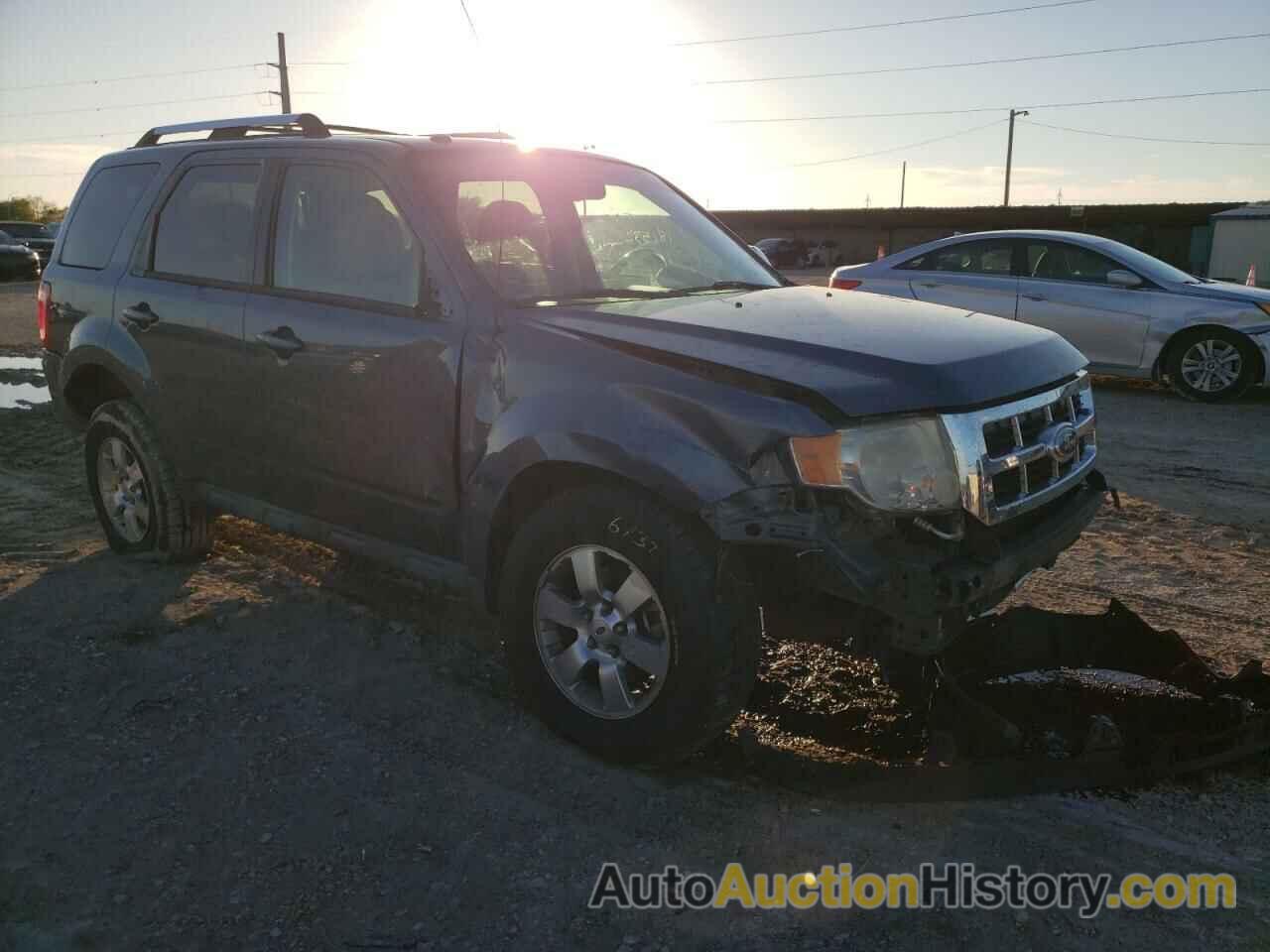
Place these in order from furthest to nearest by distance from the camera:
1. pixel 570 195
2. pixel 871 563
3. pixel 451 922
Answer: pixel 570 195, pixel 871 563, pixel 451 922

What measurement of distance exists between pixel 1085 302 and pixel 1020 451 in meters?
7.94

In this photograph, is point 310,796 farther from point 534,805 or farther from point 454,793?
point 534,805

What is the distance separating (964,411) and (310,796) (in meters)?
2.21

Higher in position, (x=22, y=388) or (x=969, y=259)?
(x=969, y=259)

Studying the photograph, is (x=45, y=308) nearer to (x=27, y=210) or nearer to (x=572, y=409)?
(x=572, y=409)

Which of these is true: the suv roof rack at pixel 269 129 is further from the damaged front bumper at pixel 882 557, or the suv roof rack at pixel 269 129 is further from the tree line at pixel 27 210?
the tree line at pixel 27 210

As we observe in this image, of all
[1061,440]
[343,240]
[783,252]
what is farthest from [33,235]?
[1061,440]

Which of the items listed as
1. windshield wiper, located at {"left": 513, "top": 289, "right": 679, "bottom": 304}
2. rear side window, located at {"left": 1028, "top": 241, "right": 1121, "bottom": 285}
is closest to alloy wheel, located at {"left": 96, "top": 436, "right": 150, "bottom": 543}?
windshield wiper, located at {"left": 513, "top": 289, "right": 679, "bottom": 304}

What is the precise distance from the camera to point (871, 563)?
8.82ft

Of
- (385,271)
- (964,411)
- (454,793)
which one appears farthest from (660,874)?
(385,271)

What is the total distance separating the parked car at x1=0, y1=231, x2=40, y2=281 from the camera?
27156 mm

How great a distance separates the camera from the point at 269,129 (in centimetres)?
481

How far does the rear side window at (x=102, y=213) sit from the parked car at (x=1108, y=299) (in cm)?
753

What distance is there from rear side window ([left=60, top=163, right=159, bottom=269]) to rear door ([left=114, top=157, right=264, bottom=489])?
0.83 feet
